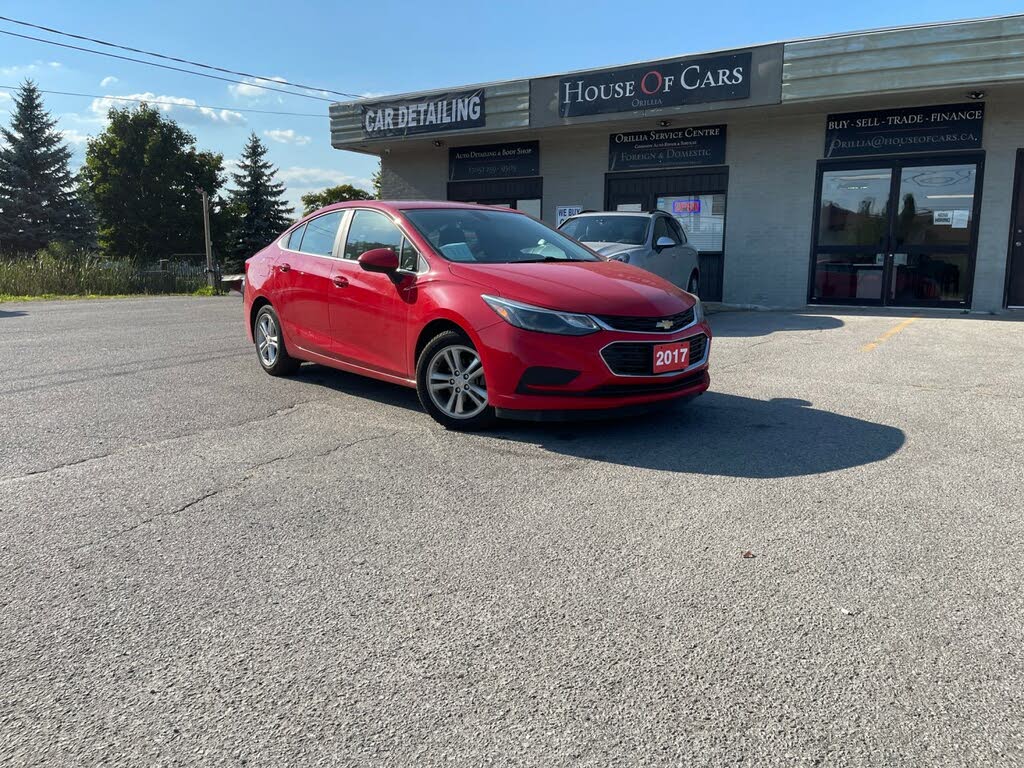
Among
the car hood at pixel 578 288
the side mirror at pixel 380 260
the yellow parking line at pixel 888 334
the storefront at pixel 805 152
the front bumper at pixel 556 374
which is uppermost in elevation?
the storefront at pixel 805 152

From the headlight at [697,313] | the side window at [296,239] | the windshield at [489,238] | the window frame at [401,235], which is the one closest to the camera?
the headlight at [697,313]

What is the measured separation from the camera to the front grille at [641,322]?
4.82 meters

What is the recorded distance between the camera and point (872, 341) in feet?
30.8

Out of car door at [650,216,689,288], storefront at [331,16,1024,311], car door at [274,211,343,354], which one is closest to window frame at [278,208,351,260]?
car door at [274,211,343,354]

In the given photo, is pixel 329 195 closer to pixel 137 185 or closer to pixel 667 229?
pixel 137 185

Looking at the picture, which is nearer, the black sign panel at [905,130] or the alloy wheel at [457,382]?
the alloy wheel at [457,382]

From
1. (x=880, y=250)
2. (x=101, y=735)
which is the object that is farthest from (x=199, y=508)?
(x=880, y=250)

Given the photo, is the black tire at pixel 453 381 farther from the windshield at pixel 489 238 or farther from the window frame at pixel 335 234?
the window frame at pixel 335 234

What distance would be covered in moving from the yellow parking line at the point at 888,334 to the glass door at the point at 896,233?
2.10m

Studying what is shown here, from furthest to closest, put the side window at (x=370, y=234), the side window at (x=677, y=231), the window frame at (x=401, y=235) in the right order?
the side window at (x=677, y=231) < the side window at (x=370, y=234) < the window frame at (x=401, y=235)

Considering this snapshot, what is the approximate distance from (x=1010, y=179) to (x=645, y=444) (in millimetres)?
11654

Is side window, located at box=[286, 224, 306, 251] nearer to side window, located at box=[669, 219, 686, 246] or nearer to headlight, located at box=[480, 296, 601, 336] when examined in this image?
headlight, located at box=[480, 296, 601, 336]

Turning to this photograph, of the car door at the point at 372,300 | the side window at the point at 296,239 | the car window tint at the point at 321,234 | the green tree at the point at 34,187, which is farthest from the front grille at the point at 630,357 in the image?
the green tree at the point at 34,187

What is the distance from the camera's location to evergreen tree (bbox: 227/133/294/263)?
189ft
